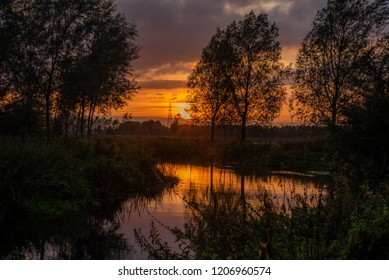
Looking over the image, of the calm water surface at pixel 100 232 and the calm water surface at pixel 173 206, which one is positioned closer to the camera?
the calm water surface at pixel 100 232

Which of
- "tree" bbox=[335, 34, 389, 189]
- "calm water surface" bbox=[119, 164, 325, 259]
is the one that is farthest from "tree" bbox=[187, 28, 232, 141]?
"tree" bbox=[335, 34, 389, 189]

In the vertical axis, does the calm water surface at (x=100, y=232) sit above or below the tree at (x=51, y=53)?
below

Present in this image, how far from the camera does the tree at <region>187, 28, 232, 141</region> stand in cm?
5300

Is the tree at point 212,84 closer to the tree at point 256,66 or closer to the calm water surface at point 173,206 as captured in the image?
the tree at point 256,66

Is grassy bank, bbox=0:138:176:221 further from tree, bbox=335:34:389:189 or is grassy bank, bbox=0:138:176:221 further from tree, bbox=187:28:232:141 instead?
tree, bbox=187:28:232:141

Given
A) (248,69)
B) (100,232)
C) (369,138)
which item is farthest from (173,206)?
(248,69)

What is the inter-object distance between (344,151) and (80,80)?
2517 cm

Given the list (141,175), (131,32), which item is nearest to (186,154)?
(131,32)

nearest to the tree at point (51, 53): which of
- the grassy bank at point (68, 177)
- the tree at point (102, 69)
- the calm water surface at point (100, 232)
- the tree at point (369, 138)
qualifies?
the tree at point (102, 69)

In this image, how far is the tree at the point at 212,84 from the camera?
174 feet

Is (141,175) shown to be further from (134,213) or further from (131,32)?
(131,32)

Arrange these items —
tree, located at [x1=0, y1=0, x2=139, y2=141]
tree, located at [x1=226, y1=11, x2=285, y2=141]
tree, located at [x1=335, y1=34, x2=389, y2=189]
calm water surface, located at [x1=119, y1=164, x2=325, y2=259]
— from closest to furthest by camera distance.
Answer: calm water surface, located at [x1=119, y1=164, x2=325, y2=259] → tree, located at [x1=335, y1=34, x2=389, y2=189] → tree, located at [x1=0, y1=0, x2=139, y2=141] → tree, located at [x1=226, y1=11, x2=285, y2=141]

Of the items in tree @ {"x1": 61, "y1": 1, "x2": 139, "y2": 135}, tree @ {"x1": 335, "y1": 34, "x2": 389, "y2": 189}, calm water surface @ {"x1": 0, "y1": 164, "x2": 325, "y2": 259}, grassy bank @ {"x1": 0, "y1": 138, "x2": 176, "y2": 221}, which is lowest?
calm water surface @ {"x1": 0, "y1": 164, "x2": 325, "y2": 259}

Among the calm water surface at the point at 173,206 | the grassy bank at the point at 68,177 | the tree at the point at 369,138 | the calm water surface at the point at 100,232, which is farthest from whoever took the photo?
the grassy bank at the point at 68,177
